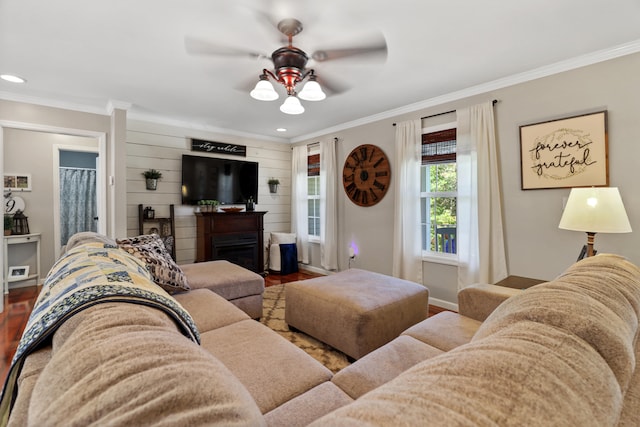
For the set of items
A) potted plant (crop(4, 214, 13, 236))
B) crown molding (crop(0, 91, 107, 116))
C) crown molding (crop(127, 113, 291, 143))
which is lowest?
potted plant (crop(4, 214, 13, 236))

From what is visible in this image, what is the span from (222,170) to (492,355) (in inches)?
178

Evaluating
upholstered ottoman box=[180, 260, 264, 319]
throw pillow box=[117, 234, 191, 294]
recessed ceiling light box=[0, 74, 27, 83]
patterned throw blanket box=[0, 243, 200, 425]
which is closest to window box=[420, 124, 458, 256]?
upholstered ottoman box=[180, 260, 264, 319]

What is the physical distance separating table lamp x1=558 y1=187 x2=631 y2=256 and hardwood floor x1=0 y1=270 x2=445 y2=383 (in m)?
1.72

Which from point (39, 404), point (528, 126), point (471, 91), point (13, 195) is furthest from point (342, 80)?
point (13, 195)

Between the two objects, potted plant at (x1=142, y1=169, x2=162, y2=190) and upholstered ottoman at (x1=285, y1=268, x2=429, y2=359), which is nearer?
upholstered ottoman at (x1=285, y1=268, x2=429, y2=359)

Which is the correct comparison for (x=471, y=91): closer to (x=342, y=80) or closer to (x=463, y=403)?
(x=342, y=80)

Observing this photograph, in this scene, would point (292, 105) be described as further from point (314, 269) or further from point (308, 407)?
point (314, 269)

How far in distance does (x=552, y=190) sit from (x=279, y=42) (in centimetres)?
267

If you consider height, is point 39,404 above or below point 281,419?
above

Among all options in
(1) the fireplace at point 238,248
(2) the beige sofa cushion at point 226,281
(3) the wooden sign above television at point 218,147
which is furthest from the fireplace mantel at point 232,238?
(2) the beige sofa cushion at point 226,281

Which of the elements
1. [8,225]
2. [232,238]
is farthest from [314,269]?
[8,225]

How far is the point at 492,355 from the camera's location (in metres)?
0.45

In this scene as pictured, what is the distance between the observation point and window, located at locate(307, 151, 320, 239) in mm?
4957

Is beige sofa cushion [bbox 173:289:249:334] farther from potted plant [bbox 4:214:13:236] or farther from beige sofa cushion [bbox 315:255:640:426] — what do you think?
potted plant [bbox 4:214:13:236]
